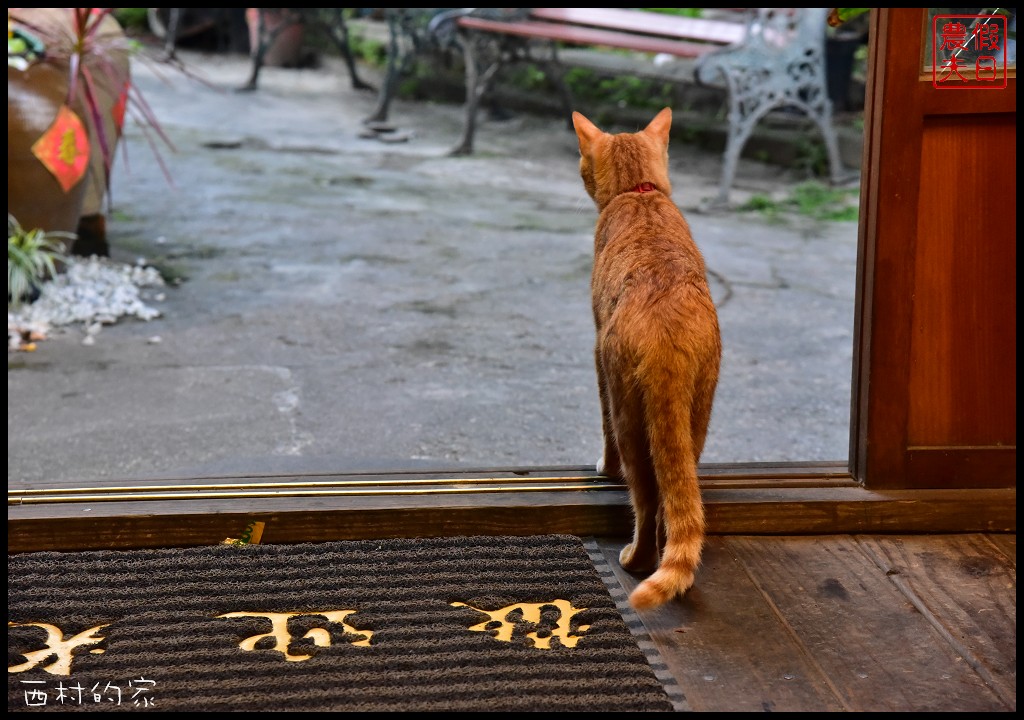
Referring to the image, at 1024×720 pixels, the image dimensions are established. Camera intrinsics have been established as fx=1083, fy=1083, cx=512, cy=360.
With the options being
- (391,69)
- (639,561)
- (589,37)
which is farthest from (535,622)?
(391,69)

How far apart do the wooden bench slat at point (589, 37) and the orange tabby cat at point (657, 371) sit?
4239mm

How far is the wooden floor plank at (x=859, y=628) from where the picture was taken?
5.30ft

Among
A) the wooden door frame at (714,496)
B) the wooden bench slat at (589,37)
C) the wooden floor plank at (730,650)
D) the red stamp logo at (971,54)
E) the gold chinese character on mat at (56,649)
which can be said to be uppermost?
the wooden bench slat at (589,37)

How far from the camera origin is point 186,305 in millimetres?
4031

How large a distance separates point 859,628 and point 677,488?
38 cm

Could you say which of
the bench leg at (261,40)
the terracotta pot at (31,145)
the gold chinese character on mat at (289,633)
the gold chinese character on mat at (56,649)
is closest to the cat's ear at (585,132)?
the gold chinese character on mat at (289,633)

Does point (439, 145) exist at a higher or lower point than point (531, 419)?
higher

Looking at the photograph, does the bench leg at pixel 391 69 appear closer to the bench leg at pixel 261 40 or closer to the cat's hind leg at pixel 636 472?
the bench leg at pixel 261 40

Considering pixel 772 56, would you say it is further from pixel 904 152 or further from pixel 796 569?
pixel 796 569

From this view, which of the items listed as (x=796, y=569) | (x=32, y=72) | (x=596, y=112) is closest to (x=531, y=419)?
(x=796, y=569)

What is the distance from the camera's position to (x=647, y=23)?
662cm

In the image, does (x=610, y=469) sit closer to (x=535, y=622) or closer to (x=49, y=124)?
(x=535, y=622)

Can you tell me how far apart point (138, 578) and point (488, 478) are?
2.29 ft

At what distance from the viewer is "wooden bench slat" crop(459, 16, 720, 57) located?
6133mm
